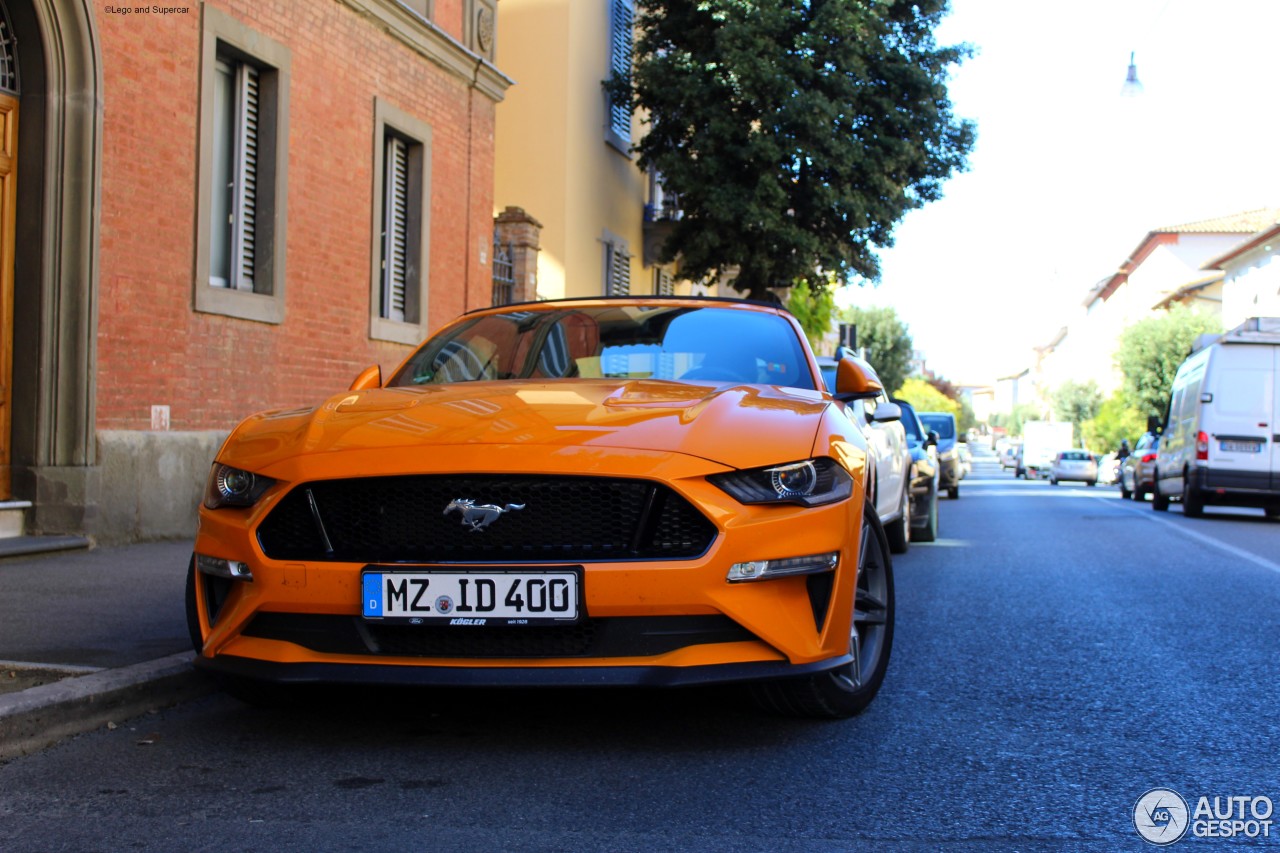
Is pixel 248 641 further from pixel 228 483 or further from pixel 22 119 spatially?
pixel 22 119

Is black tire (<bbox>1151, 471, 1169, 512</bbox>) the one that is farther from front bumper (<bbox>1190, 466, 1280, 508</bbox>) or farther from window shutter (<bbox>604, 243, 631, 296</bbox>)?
window shutter (<bbox>604, 243, 631, 296</bbox>)

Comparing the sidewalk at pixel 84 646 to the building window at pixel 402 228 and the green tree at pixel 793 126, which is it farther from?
the green tree at pixel 793 126

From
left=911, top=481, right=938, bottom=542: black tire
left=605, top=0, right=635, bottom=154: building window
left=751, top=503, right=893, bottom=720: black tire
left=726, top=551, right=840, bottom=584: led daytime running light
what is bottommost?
left=911, top=481, right=938, bottom=542: black tire

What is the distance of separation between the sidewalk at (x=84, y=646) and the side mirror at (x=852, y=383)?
9.06 feet

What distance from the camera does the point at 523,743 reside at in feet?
13.4

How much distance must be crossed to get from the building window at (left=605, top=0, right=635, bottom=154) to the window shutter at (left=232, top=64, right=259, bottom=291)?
11.5 metres

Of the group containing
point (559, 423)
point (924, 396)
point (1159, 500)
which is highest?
point (924, 396)

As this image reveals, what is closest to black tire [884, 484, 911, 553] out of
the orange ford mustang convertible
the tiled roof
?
the orange ford mustang convertible

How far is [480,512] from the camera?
12.2 ft

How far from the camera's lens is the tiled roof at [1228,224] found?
269ft

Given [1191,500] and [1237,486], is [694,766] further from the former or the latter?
[1191,500]

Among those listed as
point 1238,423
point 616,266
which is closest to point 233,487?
point 1238,423

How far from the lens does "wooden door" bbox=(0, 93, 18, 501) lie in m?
8.46

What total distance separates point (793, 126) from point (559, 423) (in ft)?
57.0
